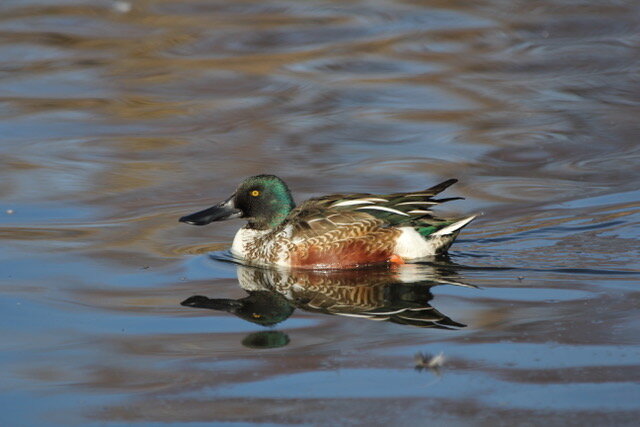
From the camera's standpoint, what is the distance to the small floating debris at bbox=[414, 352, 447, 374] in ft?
17.6

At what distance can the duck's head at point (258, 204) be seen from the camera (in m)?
8.02

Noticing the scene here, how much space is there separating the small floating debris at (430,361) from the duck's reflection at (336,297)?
49 centimetres

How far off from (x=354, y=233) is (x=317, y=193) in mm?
1385

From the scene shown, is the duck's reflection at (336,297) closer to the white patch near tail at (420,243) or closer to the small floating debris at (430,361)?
the white patch near tail at (420,243)

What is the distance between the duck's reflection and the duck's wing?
32cm

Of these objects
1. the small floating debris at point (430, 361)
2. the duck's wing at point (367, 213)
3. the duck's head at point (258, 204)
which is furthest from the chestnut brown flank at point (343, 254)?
the small floating debris at point (430, 361)

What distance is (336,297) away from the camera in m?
6.89

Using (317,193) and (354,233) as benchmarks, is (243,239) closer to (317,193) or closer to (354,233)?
(354,233)

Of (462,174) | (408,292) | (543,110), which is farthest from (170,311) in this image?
(543,110)

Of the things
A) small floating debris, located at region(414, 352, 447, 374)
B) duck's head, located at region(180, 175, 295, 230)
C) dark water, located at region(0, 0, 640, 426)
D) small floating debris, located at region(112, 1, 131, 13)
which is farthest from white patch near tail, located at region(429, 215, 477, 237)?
small floating debris, located at region(112, 1, 131, 13)

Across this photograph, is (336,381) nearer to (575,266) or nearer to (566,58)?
(575,266)

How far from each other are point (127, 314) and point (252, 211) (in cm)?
184

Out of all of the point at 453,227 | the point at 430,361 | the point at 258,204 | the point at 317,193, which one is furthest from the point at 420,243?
the point at 430,361

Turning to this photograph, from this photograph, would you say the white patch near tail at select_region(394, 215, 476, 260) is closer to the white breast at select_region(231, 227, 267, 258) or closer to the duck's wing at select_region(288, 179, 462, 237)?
the duck's wing at select_region(288, 179, 462, 237)
